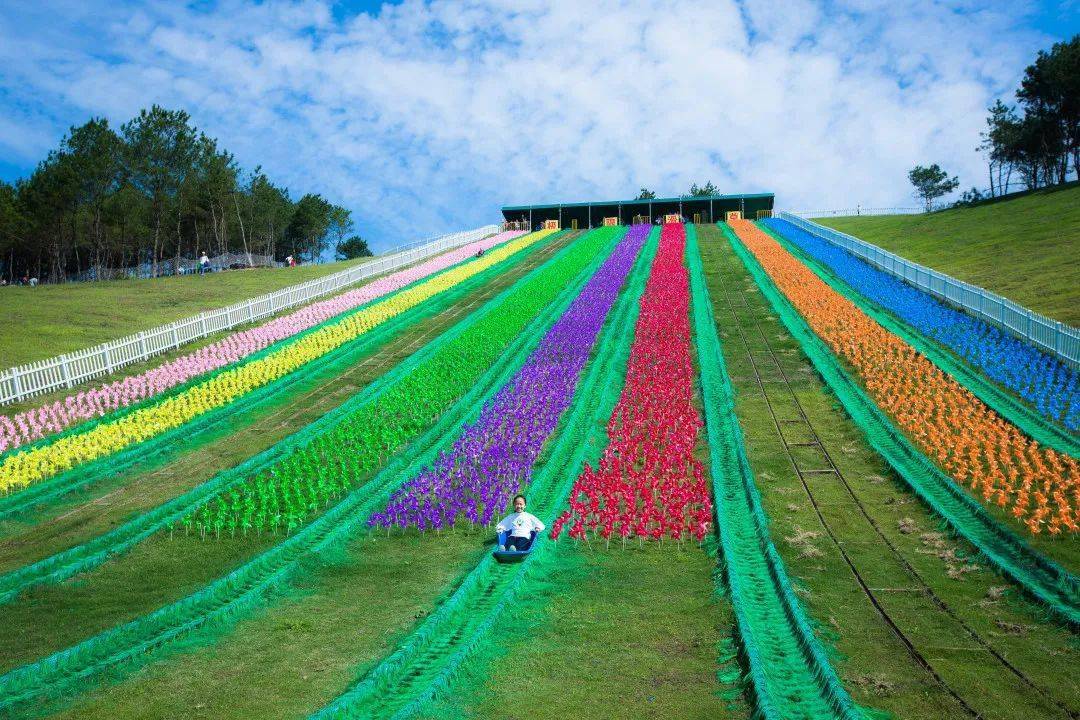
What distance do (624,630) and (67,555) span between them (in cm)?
916

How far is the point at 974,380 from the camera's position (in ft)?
69.9

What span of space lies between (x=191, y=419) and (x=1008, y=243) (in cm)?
4034

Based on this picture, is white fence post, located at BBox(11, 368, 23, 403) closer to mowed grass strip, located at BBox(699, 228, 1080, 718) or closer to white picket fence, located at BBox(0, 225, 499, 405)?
white picket fence, located at BBox(0, 225, 499, 405)

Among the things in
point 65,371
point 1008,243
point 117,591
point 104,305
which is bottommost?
point 117,591

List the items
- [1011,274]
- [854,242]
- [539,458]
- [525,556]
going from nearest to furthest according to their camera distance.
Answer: [525,556], [539,458], [1011,274], [854,242]

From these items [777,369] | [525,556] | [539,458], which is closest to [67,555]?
[525,556]

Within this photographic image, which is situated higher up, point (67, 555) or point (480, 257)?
point (480, 257)

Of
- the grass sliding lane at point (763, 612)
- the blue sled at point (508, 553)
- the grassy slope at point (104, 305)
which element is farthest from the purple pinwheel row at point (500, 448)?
the grassy slope at point (104, 305)

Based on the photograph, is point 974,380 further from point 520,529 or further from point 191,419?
point 191,419

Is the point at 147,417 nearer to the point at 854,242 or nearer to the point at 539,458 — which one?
the point at 539,458

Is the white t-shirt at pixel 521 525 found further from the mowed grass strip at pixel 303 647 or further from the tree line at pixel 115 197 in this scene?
the tree line at pixel 115 197

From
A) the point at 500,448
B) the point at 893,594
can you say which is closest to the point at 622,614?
the point at 893,594

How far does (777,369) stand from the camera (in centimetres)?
2403

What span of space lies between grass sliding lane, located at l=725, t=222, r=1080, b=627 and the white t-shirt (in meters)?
6.42
